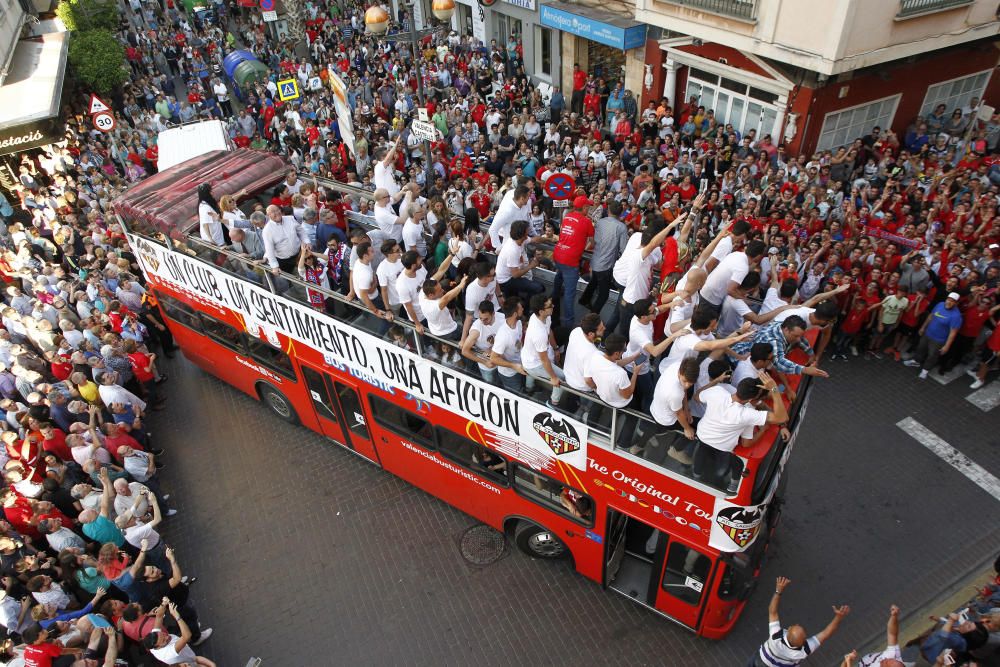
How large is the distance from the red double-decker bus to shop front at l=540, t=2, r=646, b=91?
457 inches

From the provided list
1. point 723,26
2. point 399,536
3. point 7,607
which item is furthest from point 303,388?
point 723,26

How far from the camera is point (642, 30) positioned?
701 inches

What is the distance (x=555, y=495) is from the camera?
757 cm

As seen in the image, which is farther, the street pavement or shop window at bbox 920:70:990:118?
shop window at bbox 920:70:990:118

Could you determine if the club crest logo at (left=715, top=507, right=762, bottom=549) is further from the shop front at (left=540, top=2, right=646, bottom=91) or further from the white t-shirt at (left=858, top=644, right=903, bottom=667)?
the shop front at (left=540, top=2, right=646, bottom=91)

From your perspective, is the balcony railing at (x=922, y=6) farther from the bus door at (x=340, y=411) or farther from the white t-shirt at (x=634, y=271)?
the bus door at (x=340, y=411)

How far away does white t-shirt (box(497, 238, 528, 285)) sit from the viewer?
7.54m

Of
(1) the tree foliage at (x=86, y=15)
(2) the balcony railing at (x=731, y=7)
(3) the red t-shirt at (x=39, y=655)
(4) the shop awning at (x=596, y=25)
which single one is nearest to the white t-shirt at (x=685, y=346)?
(3) the red t-shirt at (x=39, y=655)

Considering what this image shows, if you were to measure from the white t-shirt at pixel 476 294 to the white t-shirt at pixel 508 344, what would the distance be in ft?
1.72

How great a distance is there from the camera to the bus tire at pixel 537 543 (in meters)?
8.26

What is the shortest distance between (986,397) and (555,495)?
8168 millimetres

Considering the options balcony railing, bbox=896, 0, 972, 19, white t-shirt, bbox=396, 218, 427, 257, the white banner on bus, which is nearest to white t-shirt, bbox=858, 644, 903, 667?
the white banner on bus

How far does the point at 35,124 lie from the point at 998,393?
81.2ft

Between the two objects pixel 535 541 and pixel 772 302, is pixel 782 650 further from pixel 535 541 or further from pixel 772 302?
pixel 772 302
